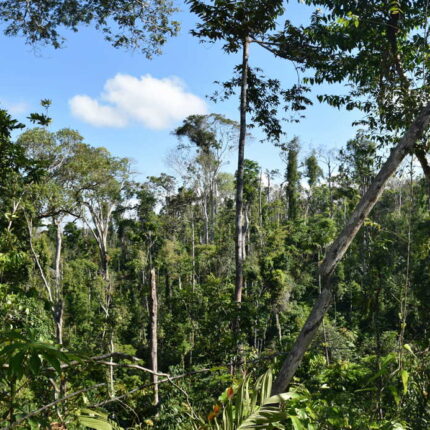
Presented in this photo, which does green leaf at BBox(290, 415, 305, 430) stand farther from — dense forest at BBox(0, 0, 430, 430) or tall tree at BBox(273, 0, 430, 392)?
tall tree at BBox(273, 0, 430, 392)

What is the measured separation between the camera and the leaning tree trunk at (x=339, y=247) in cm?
214

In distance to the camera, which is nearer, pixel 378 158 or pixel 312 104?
pixel 378 158

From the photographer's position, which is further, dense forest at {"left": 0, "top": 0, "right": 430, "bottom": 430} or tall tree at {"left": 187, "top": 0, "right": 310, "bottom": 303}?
tall tree at {"left": 187, "top": 0, "right": 310, "bottom": 303}

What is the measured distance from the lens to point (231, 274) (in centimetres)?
1927

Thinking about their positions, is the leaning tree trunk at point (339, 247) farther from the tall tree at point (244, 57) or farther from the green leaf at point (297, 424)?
the tall tree at point (244, 57)

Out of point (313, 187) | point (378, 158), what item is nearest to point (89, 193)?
point (378, 158)

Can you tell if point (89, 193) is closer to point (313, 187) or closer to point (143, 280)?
point (143, 280)

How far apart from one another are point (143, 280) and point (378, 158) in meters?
19.6

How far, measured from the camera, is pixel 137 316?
2027 centimetres

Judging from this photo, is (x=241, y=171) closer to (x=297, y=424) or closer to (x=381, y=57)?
(x=381, y=57)

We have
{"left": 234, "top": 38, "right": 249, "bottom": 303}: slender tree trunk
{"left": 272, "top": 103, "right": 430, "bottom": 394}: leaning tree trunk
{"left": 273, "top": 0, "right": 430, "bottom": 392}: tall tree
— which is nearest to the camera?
{"left": 272, "top": 103, "right": 430, "bottom": 394}: leaning tree trunk

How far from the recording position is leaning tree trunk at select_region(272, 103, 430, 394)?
84.4 inches

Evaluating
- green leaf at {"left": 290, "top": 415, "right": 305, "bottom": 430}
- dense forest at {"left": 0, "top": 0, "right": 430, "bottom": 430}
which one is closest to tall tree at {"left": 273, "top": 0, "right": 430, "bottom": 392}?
dense forest at {"left": 0, "top": 0, "right": 430, "bottom": 430}

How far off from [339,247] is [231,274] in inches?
680
